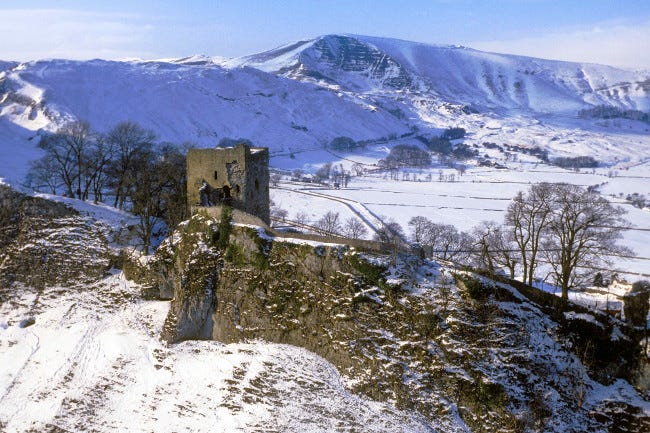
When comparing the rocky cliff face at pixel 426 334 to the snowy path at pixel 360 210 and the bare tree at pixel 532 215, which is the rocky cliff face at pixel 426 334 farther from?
the snowy path at pixel 360 210

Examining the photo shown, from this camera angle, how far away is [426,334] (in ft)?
59.1

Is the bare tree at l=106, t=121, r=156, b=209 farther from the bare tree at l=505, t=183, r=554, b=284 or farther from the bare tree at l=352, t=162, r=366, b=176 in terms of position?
the bare tree at l=352, t=162, r=366, b=176

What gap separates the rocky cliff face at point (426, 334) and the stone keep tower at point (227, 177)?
335 centimetres

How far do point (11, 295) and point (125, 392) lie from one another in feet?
42.3

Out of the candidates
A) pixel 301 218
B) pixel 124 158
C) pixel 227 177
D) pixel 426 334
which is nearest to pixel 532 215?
pixel 426 334

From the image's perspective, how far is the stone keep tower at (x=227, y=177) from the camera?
2547 centimetres

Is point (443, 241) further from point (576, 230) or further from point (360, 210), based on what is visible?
point (360, 210)

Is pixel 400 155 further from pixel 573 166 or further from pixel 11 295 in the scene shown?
pixel 11 295

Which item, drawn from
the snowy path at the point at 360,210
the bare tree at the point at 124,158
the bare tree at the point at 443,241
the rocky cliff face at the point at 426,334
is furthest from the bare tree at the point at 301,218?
the rocky cliff face at the point at 426,334

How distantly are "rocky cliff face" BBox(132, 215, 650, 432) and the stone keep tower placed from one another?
3350mm

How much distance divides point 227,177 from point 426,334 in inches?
533

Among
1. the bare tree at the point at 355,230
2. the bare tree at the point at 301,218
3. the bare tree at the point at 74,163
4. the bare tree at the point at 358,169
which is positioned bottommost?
the bare tree at the point at 355,230

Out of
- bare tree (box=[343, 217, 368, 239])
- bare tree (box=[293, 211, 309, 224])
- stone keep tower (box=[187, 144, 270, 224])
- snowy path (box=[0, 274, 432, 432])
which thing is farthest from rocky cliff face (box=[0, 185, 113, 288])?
bare tree (box=[293, 211, 309, 224])

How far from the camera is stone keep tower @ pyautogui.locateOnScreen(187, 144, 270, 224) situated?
25469 mm
